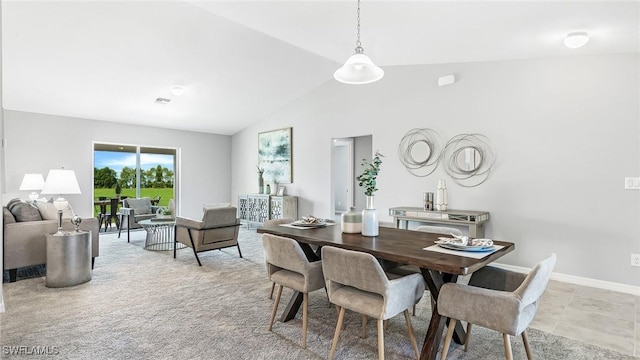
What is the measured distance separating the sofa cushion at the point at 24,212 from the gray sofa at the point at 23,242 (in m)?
0.05

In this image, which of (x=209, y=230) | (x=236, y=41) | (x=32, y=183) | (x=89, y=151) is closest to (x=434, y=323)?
(x=209, y=230)

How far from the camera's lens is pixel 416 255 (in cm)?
192

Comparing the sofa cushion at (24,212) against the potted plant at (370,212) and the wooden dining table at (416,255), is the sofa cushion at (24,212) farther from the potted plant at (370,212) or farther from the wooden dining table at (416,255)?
the potted plant at (370,212)

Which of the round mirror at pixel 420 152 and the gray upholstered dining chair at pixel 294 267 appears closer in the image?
the gray upholstered dining chair at pixel 294 267

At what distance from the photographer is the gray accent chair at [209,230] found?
169 inches

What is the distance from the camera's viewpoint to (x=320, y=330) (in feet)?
8.30

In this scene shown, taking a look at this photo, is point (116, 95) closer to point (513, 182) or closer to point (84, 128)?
point (84, 128)

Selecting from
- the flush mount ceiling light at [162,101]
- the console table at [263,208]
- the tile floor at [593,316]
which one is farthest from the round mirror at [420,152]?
the flush mount ceiling light at [162,101]

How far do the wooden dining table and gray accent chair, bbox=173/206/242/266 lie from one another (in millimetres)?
1734

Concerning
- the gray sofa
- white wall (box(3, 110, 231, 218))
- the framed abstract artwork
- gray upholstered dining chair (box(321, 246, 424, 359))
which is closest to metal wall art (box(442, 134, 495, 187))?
gray upholstered dining chair (box(321, 246, 424, 359))

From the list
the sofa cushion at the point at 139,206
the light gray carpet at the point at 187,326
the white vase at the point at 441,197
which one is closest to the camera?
the light gray carpet at the point at 187,326

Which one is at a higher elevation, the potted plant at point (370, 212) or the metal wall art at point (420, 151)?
the metal wall art at point (420, 151)

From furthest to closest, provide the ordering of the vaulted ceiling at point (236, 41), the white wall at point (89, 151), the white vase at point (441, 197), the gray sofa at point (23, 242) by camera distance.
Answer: the white wall at point (89, 151) < the white vase at point (441, 197) < the gray sofa at point (23, 242) < the vaulted ceiling at point (236, 41)

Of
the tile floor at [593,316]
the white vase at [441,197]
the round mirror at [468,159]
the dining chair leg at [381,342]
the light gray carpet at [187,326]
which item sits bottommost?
the tile floor at [593,316]
